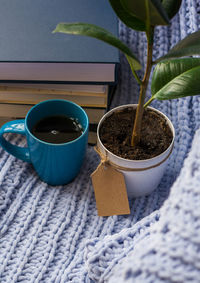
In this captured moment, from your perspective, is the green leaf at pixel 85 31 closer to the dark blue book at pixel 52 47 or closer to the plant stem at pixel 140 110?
the plant stem at pixel 140 110

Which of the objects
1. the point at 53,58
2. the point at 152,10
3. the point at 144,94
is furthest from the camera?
the point at 53,58

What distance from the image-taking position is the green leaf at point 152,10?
34 cm

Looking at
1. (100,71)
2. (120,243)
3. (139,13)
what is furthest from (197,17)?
(120,243)

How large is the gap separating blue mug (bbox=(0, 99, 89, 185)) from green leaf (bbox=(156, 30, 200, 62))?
190 millimetres

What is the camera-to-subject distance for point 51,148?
0.52 metres

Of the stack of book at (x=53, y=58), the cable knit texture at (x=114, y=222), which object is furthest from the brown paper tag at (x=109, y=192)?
the stack of book at (x=53, y=58)

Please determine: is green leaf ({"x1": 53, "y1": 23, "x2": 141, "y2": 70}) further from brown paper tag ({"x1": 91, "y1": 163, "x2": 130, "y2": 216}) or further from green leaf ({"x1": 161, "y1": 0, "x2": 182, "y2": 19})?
brown paper tag ({"x1": 91, "y1": 163, "x2": 130, "y2": 216})

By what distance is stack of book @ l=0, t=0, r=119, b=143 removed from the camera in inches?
22.4

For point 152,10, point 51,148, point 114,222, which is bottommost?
point 114,222

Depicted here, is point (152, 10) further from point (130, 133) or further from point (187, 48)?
point (130, 133)

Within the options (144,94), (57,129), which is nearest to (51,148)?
(57,129)

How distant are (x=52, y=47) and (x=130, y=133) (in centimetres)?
19

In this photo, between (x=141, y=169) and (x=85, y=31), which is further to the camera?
(x=141, y=169)

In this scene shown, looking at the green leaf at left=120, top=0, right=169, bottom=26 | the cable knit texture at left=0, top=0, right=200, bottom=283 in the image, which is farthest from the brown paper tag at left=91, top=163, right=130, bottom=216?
the green leaf at left=120, top=0, right=169, bottom=26
